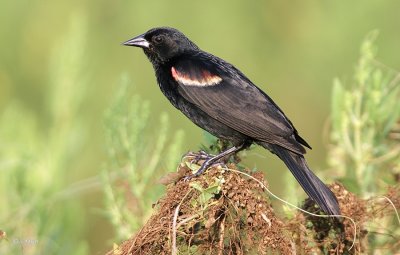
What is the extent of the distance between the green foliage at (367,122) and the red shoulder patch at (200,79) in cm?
62

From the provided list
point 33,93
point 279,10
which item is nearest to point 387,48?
point 279,10

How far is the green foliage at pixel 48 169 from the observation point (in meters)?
4.89

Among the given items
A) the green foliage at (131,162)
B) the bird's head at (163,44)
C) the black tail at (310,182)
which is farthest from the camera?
the bird's head at (163,44)

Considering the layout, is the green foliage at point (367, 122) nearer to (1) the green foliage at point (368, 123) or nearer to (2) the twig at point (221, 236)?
(1) the green foliage at point (368, 123)

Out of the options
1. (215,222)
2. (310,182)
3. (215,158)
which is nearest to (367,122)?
(310,182)

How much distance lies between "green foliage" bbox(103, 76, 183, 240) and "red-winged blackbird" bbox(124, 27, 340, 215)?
182 millimetres

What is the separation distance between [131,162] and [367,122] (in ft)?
3.93

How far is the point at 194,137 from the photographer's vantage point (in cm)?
692

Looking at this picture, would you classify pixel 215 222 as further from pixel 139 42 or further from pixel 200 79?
pixel 139 42

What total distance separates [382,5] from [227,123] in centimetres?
312

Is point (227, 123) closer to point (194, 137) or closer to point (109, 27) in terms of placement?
point (194, 137)

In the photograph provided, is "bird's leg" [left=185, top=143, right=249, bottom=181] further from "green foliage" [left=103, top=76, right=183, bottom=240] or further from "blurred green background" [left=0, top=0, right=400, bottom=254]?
"blurred green background" [left=0, top=0, right=400, bottom=254]

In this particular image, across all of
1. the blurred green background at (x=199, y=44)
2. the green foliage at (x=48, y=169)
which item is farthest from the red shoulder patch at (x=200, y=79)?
the blurred green background at (x=199, y=44)

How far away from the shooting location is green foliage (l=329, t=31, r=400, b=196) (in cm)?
450
